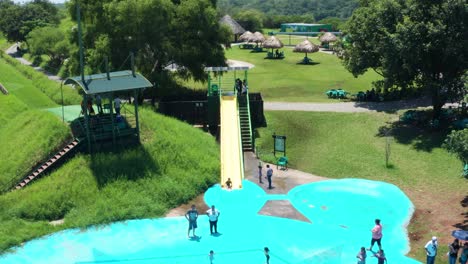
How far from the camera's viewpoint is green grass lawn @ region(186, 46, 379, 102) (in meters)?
48.0

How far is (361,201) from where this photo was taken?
990 inches

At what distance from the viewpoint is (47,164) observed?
86.2 ft

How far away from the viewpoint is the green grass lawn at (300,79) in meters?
48.0

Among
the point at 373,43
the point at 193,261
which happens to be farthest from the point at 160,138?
the point at 373,43

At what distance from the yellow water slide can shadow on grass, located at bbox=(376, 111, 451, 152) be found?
1031 centimetres

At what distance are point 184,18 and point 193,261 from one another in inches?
1003

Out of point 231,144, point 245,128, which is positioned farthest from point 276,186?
point 245,128

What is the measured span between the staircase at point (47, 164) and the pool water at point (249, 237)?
16.4ft

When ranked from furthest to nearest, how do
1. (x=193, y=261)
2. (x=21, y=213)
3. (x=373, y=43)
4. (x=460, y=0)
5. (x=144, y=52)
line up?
(x=144, y=52) → (x=373, y=43) → (x=460, y=0) → (x=21, y=213) → (x=193, y=261)

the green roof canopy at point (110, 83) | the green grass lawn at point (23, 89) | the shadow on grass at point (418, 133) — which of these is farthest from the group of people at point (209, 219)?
the green grass lawn at point (23, 89)

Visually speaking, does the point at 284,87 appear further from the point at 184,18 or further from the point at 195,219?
the point at 195,219

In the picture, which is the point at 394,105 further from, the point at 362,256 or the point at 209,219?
the point at 362,256

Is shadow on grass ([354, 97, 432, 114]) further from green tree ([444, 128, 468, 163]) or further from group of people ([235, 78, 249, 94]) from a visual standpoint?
green tree ([444, 128, 468, 163])

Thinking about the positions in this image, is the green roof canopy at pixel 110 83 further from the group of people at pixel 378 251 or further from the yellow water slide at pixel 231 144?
the group of people at pixel 378 251
